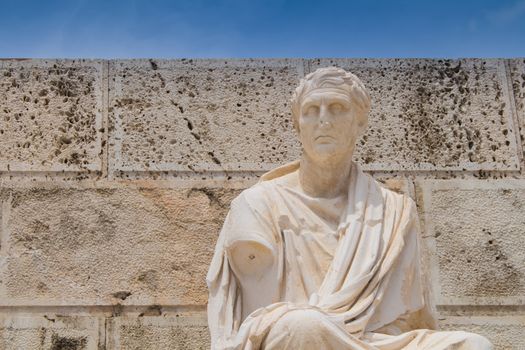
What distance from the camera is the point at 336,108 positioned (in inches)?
220

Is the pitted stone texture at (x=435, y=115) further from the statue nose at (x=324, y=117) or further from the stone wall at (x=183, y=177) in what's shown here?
the statue nose at (x=324, y=117)

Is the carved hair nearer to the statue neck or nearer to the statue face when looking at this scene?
the statue face

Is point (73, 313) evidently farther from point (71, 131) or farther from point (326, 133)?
point (326, 133)

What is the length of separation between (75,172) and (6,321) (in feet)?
2.75

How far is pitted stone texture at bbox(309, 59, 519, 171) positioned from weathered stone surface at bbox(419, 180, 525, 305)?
5.4 inches

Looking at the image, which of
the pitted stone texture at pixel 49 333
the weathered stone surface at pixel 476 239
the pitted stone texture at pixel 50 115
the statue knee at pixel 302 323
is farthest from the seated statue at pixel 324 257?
the pitted stone texture at pixel 50 115

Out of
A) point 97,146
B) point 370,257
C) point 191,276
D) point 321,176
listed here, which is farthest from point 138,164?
point 370,257


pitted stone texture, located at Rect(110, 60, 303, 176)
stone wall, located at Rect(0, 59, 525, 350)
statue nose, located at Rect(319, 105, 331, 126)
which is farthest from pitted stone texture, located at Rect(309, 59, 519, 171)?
statue nose, located at Rect(319, 105, 331, 126)

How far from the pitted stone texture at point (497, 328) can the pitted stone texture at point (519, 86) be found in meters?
0.97

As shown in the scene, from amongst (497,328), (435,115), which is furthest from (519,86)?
(497,328)

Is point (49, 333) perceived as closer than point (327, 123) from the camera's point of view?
No

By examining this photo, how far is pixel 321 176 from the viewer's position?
222 inches

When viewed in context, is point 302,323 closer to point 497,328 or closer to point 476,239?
point 497,328

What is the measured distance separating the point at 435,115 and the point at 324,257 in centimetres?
185
